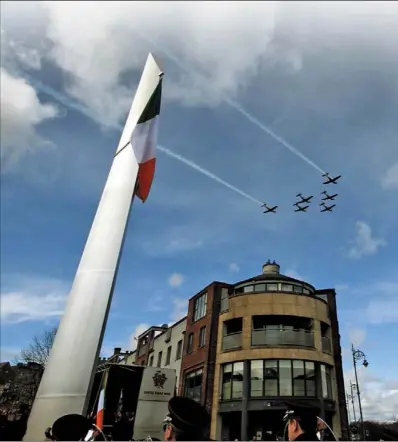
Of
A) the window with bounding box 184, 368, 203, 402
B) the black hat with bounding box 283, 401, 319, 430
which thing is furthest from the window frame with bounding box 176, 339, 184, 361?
the black hat with bounding box 283, 401, 319, 430

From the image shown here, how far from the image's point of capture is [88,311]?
10.3 meters

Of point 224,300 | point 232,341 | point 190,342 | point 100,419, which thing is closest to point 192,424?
point 100,419

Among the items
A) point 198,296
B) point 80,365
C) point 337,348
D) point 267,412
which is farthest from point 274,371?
point 80,365

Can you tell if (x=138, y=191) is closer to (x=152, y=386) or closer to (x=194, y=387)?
(x=152, y=386)

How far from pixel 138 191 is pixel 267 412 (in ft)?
67.4

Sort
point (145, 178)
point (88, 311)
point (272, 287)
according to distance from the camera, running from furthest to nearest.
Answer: point (272, 287) → point (145, 178) → point (88, 311)

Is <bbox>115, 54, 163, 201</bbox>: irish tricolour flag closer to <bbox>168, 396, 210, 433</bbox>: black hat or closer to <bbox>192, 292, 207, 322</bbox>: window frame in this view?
<bbox>168, 396, 210, 433</bbox>: black hat

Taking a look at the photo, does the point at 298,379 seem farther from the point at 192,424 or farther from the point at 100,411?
the point at 192,424

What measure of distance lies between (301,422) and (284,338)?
2499 cm

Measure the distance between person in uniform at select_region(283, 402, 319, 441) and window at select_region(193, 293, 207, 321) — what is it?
29148mm

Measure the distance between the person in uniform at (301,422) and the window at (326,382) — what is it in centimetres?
2522

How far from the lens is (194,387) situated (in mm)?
31625

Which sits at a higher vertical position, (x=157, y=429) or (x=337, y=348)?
(x=337, y=348)

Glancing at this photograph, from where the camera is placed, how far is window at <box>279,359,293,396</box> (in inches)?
1054
